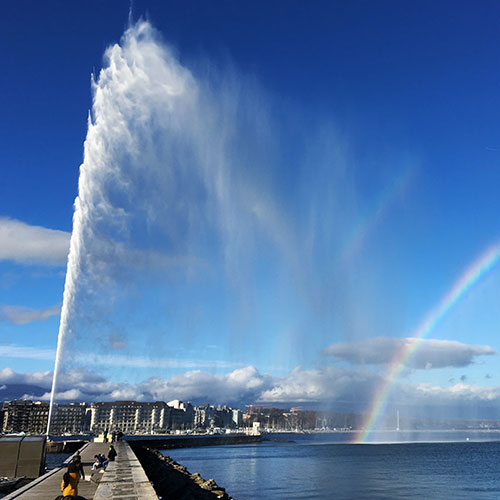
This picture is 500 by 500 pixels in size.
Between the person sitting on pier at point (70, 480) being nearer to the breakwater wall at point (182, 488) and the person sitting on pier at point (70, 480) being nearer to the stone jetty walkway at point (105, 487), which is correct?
the stone jetty walkway at point (105, 487)

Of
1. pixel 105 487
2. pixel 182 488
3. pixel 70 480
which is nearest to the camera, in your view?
pixel 70 480

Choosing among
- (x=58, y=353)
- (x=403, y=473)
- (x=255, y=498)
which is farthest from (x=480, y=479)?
(x=58, y=353)

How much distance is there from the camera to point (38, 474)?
30.8 m

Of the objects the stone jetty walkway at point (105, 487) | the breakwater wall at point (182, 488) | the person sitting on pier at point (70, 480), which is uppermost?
the person sitting on pier at point (70, 480)

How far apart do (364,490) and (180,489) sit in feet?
77.6

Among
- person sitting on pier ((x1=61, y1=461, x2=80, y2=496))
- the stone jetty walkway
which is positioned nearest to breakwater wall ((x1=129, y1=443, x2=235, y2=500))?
the stone jetty walkway

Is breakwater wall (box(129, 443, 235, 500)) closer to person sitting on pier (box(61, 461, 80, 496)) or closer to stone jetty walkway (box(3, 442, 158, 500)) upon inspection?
stone jetty walkway (box(3, 442, 158, 500))

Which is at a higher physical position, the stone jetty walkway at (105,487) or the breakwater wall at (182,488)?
the stone jetty walkway at (105,487)

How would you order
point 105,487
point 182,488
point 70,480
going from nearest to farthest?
point 70,480 < point 105,487 < point 182,488

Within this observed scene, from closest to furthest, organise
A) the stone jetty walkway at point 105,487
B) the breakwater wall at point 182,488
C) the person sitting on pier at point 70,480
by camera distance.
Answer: the person sitting on pier at point 70,480 → the stone jetty walkway at point 105,487 → the breakwater wall at point 182,488

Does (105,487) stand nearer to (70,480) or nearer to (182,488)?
(70,480)

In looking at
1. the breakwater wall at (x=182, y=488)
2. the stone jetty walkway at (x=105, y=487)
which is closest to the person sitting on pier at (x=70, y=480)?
the stone jetty walkway at (x=105, y=487)

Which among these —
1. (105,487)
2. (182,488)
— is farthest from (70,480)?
(182,488)

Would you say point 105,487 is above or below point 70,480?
below
